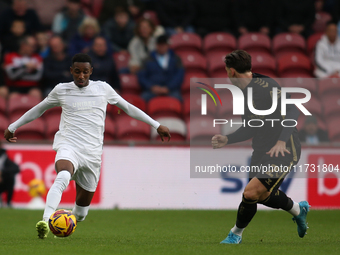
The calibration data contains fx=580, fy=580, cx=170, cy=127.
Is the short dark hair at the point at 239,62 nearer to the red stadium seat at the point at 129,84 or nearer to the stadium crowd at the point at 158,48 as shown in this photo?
the stadium crowd at the point at 158,48

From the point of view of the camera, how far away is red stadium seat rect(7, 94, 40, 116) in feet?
39.0

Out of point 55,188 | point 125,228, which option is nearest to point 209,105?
point 125,228

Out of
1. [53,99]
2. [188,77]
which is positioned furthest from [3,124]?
[53,99]

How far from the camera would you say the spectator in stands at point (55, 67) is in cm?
1246

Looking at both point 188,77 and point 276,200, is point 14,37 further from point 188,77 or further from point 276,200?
point 276,200

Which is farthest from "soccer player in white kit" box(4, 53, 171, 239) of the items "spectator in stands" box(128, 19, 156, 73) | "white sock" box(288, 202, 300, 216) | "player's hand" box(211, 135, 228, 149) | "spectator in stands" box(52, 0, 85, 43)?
"spectator in stands" box(52, 0, 85, 43)

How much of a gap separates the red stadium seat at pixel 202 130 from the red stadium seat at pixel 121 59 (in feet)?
8.90

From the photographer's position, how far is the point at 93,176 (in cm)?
689

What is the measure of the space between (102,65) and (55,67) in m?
1.01

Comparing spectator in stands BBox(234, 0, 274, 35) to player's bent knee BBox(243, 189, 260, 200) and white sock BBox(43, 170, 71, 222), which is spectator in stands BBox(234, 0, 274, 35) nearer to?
player's bent knee BBox(243, 189, 260, 200)

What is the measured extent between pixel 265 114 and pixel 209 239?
170 centimetres

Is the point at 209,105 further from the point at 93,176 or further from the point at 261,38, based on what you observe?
the point at 93,176

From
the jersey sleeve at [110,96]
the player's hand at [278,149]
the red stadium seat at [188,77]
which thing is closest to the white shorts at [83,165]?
the jersey sleeve at [110,96]

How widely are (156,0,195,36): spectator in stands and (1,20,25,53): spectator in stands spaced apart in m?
3.49
